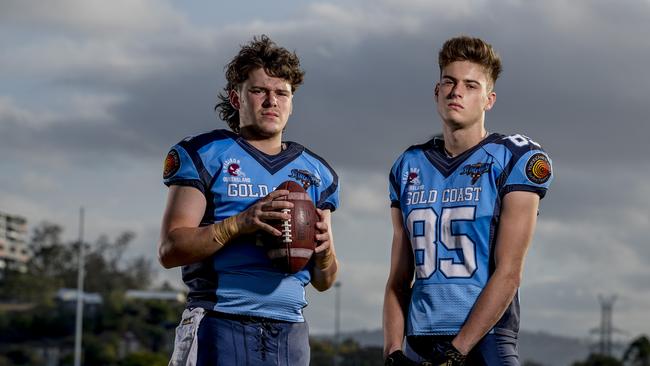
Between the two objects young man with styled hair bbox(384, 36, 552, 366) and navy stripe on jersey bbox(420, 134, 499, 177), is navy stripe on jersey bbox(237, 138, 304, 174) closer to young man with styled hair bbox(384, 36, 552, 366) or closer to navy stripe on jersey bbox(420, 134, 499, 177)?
young man with styled hair bbox(384, 36, 552, 366)

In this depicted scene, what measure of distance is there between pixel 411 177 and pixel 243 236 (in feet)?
3.25

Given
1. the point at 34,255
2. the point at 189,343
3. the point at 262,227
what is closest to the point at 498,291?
the point at 262,227

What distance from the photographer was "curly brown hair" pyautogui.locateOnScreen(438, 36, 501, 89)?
7.28 metres

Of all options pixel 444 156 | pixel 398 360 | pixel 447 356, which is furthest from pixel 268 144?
pixel 447 356

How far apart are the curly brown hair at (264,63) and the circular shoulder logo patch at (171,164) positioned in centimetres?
56

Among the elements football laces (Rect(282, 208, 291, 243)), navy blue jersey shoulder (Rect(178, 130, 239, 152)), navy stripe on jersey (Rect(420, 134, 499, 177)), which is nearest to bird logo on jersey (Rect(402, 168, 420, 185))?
navy stripe on jersey (Rect(420, 134, 499, 177))

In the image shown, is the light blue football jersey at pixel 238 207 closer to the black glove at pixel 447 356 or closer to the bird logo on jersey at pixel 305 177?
the bird logo on jersey at pixel 305 177

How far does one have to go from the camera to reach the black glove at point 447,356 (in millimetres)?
6883

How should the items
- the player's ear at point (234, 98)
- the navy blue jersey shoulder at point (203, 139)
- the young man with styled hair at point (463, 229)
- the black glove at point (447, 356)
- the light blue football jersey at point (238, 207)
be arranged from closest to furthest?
the black glove at point (447, 356)
the young man with styled hair at point (463, 229)
the light blue football jersey at point (238, 207)
the navy blue jersey shoulder at point (203, 139)
the player's ear at point (234, 98)

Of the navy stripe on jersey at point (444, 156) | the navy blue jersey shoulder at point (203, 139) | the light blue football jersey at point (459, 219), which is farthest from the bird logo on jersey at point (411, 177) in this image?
the navy blue jersey shoulder at point (203, 139)

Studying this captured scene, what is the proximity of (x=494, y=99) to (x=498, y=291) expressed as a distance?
3.54 feet

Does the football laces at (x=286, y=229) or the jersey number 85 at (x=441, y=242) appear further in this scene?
the football laces at (x=286, y=229)

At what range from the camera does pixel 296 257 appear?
7.46 metres

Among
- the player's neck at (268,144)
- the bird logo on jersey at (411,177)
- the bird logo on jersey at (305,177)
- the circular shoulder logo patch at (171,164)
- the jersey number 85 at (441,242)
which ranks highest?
the player's neck at (268,144)
